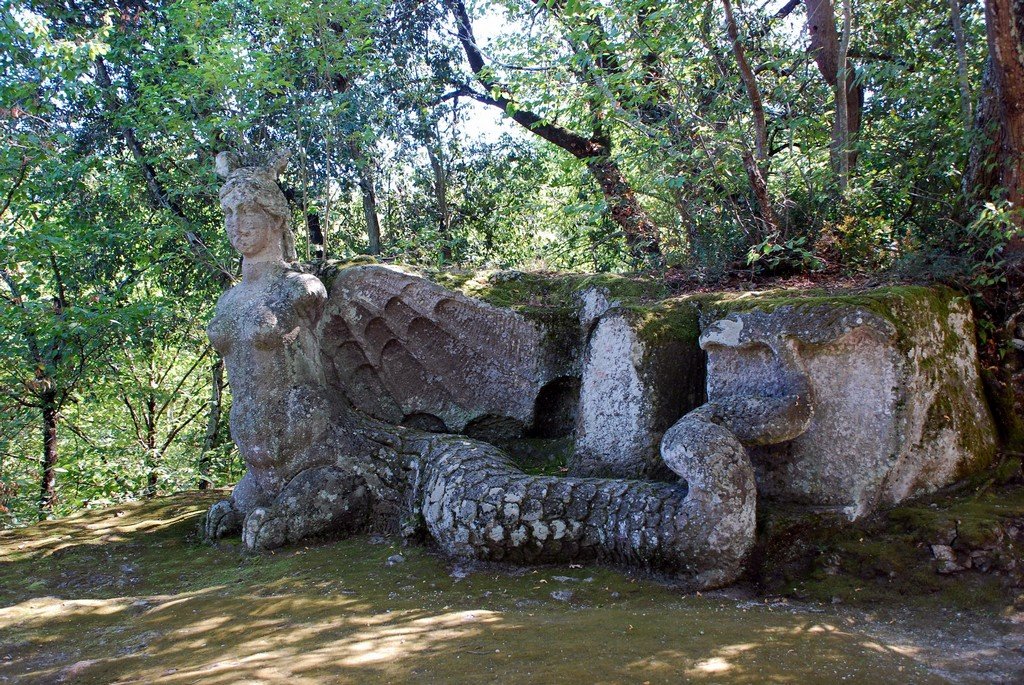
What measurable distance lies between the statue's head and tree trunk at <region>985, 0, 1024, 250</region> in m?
5.19

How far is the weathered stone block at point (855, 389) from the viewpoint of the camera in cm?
454

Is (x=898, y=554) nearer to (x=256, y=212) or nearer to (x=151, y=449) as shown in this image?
(x=256, y=212)

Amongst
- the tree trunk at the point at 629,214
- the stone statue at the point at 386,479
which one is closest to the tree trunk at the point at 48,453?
the stone statue at the point at 386,479

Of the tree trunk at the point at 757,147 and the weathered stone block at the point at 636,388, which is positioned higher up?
the tree trunk at the point at 757,147

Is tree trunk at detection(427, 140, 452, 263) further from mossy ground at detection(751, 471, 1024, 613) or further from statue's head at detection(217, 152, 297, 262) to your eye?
mossy ground at detection(751, 471, 1024, 613)

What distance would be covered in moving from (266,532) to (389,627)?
7.27ft

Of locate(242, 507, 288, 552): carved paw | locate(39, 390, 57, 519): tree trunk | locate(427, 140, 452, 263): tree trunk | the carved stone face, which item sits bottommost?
locate(242, 507, 288, 552): carved paw

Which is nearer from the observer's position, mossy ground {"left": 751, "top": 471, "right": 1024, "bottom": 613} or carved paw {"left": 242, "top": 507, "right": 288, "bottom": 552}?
mossy ground {"left": 751, "top": 471, "right": 1024, "bottom": 613}

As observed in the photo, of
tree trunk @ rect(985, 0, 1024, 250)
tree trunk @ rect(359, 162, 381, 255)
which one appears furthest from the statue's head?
tree trunk @ rect(985, 0, 1024, 250)

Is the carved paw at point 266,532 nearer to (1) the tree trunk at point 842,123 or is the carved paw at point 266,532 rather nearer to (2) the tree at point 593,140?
(2) the tree at point 593,140

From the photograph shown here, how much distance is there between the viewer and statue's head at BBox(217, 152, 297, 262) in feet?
20.5

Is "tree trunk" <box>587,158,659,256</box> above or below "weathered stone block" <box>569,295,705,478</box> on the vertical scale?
above

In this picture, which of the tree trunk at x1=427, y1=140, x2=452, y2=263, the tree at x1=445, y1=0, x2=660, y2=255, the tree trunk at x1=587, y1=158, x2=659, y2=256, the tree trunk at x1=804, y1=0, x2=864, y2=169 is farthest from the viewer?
the tree trunk at x1=427, y1=140, x2=452, y2=263

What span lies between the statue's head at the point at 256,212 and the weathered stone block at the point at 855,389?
3.50 meters
